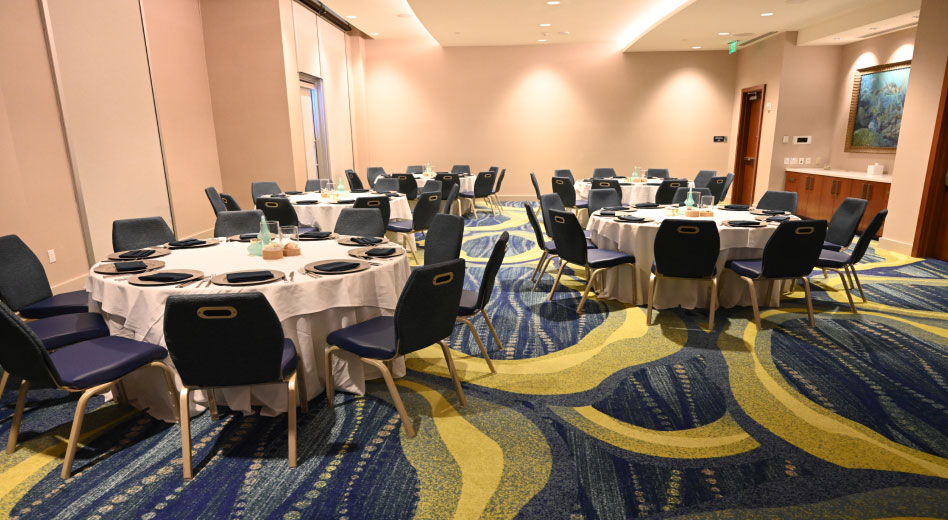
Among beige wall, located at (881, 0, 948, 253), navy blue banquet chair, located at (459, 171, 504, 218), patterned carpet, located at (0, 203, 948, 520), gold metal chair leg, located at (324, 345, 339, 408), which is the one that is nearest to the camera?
patterned carpet, located at (0, 203, 948, 520)

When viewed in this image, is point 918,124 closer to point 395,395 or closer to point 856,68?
point 856,68

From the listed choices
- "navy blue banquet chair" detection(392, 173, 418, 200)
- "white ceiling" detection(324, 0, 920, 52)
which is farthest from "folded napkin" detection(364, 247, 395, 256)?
"white ceiling" detection(324, 0, 920, 52)

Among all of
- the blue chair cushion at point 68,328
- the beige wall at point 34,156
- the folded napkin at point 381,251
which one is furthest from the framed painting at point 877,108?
the beige wall at point 34,156

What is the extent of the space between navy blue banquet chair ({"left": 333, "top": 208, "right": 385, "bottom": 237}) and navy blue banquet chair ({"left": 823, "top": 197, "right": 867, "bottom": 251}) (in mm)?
4039

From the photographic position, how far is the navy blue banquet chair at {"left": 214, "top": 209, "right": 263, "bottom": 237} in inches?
170

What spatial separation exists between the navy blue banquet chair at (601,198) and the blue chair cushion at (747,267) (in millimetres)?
2072

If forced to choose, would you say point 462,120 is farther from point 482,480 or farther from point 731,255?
point 482,480

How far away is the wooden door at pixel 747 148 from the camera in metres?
10.5

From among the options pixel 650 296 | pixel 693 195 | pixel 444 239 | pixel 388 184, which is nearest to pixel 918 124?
pixel 693 195

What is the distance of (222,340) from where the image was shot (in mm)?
2172

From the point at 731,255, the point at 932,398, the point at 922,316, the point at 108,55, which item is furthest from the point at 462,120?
the point at 932,398

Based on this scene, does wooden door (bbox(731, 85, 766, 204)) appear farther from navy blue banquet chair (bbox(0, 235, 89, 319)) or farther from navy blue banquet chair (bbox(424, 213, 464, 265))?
navy blue banquet chair (bbox(0, 235, 89, 319))

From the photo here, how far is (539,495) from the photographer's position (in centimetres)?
226

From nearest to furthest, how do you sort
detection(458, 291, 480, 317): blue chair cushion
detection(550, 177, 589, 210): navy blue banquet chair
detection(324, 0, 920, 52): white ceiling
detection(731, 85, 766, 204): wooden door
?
detection(458, 291, 480, 317): blue chair cushion < detection(324, 0, 920, 52): white ceiling < detection(550, 177, 589, 210): navy blue banquet chair < detection(731, 85, 766, 204): wooden door
